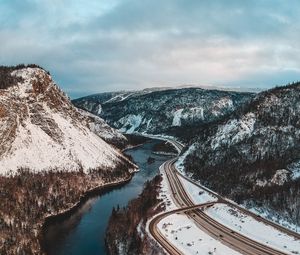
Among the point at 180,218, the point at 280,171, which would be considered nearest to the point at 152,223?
the point at 180,218

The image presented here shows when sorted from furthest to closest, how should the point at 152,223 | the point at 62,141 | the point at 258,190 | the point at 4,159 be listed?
1. the point at 62,141
2. the point at 4,159
3. the point at 258,190
4. the point at 152,223

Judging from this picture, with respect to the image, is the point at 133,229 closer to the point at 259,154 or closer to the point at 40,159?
the point at 40,159

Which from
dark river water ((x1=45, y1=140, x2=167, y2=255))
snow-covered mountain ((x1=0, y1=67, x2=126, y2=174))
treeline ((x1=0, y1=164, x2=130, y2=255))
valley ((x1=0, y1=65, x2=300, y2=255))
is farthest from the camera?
snow-covered mountain ((x1=0, y1=67, x2=126, y2=174))

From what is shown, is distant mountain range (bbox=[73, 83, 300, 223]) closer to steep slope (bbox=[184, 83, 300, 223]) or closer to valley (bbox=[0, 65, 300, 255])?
steep slope (bbox=[184, 83, 300, 223])

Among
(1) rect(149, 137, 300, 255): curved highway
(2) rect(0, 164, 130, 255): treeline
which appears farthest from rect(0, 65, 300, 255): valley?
(2) rect(0, 164, 130, 255): treeline

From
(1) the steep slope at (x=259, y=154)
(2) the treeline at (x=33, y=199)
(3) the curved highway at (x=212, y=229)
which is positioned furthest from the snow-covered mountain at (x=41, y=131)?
(3) the curved highway at (x=212, y=229)

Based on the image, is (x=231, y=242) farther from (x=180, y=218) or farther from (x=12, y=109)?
(x=12, y=109)
